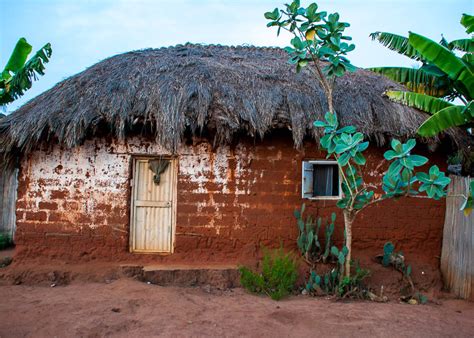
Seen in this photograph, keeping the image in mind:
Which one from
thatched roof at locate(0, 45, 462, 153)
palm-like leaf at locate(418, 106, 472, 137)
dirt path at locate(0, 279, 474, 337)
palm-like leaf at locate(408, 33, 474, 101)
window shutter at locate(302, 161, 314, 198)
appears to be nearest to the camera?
dirt path at locate(0, 279, 474, 337)

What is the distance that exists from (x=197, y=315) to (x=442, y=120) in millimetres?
4704

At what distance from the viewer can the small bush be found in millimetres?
5715

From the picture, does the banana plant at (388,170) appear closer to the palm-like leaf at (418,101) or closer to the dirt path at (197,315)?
the dirt path at (197,315)

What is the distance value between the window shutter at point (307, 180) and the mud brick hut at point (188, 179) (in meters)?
0.02

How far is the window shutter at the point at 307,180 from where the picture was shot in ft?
21.6

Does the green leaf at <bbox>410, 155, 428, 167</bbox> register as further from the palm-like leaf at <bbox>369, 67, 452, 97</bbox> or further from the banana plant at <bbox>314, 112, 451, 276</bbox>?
the palm-like leaf at <bbox>369, 67, 452, 97</bbox>

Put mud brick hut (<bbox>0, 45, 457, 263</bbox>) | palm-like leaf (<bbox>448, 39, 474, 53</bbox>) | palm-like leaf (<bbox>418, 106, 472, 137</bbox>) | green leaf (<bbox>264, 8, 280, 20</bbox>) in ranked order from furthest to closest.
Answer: palm-like leaf (<bbox>448, 39, 474, 53</bbox>)
mud brick hut (<bbox>0, 45, 457, 263</bbox>)
palm-like leaf (<bbox>418, 106, 472, 137</bbox>)
green leaf (<bbox>264, 8, 280, 20</bbox>)

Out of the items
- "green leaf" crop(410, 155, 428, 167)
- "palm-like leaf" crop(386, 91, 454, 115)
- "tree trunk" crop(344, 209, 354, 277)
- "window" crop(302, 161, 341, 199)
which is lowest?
"tree trunk" crop(344, 209, 354, 277)

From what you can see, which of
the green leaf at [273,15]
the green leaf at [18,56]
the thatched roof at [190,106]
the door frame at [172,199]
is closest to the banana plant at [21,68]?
the green leaf at [18,56]

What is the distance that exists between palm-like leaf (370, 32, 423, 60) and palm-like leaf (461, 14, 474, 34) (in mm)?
1413

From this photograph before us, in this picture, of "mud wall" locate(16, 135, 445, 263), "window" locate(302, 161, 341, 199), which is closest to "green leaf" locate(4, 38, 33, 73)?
"mud wall" locate(16, 135, 445, 263)

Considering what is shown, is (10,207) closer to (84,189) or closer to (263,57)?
(84,189)

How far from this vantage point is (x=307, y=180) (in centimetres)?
662

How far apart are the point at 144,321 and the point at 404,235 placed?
14.4 ft
